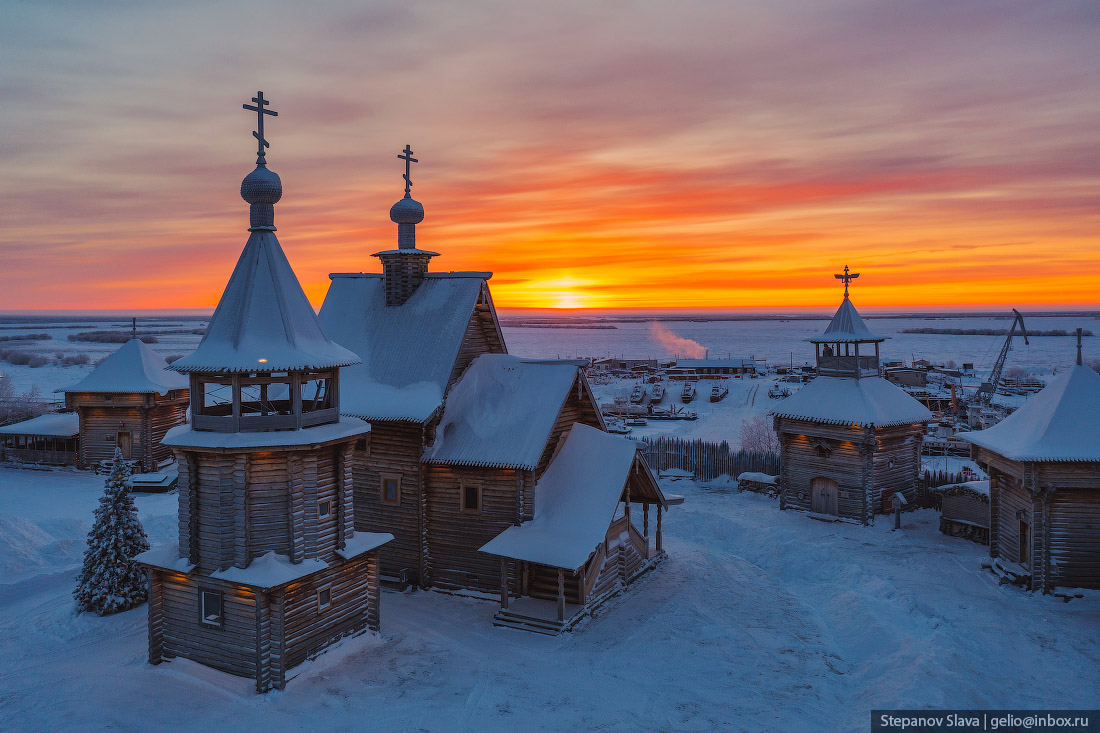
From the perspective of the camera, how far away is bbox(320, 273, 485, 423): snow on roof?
20286 mm

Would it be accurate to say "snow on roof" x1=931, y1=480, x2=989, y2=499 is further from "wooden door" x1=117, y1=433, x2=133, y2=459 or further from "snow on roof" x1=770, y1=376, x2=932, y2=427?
"wooden door" x1=117, y1=433, x2=133, y2=459

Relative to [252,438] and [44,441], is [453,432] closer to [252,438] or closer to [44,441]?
[252,438]

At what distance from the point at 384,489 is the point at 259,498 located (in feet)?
19.5

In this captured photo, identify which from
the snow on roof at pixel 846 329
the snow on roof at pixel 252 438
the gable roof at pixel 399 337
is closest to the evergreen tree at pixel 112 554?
the snow on roof at pixel 252 438

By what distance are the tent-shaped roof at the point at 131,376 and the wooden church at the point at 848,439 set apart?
29.5 meters

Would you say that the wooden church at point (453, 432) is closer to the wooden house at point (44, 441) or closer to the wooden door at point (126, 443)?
the wooden door at point (126, 443)

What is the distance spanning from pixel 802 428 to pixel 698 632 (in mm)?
13099

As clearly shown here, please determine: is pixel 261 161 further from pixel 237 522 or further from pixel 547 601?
pixel 547 601

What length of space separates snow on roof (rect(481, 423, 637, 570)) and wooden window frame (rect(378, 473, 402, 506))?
361 cm

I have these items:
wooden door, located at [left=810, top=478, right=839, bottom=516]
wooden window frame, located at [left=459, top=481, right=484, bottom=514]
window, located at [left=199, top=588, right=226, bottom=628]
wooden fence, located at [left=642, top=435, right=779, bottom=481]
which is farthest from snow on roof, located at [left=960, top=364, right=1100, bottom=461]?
window, located at [left=199, top=588, right=226, bottom=628]

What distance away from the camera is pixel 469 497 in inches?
776

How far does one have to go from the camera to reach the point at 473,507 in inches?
776

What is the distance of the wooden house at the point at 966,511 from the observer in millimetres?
23578

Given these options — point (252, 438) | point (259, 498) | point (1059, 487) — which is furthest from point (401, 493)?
point (1059, 487)
